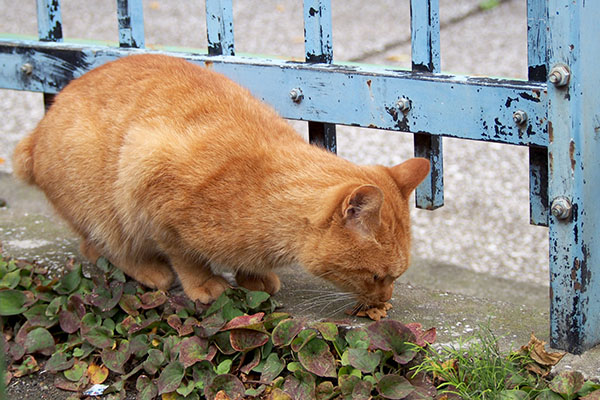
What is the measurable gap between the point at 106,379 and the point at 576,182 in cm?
158

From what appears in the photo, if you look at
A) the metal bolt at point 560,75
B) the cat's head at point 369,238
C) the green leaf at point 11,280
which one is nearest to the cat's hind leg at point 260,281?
the cat's head at point 369,238

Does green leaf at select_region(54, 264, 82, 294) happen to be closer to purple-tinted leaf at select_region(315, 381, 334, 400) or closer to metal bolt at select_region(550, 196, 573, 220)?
purple-tinted leaf at select_region(315, 381, 334, 400)

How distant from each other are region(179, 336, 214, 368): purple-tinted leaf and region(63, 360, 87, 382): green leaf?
365 mm

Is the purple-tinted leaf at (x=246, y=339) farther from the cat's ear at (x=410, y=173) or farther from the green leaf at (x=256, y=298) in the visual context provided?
the cat's ear at (x=410, y=173)

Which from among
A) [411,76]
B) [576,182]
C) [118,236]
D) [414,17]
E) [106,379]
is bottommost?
[106,379]

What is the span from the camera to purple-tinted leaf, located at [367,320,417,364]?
238 centimetres

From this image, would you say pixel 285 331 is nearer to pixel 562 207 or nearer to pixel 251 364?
pixel 251 364

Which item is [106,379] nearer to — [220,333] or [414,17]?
[220,333]

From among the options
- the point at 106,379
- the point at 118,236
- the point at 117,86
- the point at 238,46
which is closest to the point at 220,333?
the point at 106,379

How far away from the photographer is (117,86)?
299 centimetres

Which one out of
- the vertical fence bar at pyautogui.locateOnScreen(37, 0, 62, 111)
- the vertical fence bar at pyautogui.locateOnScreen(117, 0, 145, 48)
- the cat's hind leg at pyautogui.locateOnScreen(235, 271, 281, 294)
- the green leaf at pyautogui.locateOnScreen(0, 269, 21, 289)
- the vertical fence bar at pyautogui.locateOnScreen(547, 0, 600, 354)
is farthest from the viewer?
the vertical fence bar at pyautogui.locateOnScreen(37, 0, 62, 111)

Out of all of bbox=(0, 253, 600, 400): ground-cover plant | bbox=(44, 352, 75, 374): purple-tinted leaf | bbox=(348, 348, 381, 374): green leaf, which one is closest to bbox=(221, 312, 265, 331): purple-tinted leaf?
bbox=(0, 253, 600, 400): ground-cover plant

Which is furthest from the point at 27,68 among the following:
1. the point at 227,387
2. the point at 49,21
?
the point at 227,387

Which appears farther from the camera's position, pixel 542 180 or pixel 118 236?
pixel 118 236
